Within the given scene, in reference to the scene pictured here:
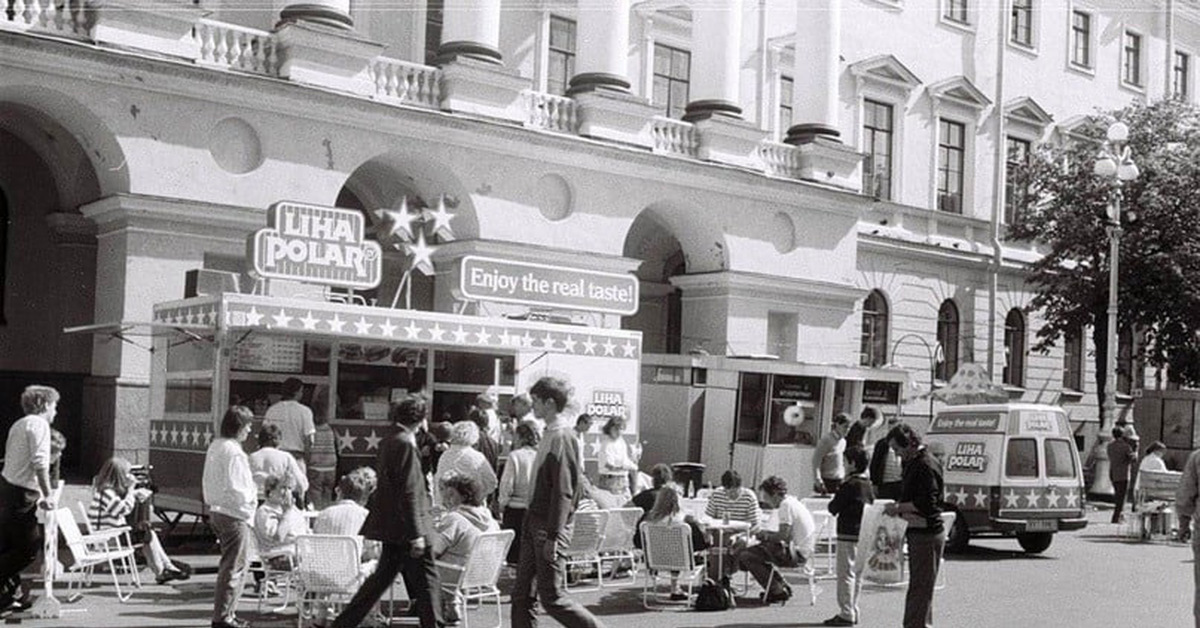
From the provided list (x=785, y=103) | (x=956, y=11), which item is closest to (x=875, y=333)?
(x=785, y=103)

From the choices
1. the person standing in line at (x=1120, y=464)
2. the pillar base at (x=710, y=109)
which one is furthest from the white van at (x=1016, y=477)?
the pillar base at (x=710, y=109)

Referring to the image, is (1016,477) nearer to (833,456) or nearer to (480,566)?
(833,456)

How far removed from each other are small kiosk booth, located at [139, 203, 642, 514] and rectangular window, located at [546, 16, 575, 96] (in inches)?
392

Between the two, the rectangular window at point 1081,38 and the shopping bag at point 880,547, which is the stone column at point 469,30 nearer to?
the shopping bag at point 880,547

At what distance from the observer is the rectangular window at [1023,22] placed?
38719 millimetres

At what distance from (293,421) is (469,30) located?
1104cm

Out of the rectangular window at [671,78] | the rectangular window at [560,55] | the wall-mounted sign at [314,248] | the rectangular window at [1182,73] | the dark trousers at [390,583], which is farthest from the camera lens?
the rectangular window at [1182,73]

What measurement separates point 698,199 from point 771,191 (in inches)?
78.5

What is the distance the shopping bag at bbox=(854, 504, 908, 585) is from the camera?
501 inches

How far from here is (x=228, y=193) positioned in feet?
70.0

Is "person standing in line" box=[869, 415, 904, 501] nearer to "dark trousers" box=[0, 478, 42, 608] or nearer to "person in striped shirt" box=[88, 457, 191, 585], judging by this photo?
"person in striped shirt" box=[88, 457, 191, 585]

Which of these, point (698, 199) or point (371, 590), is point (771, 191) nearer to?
point (698, 199)

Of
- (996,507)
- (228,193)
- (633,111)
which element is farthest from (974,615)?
(633,111)

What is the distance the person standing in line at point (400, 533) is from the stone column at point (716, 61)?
19687 millimetres
